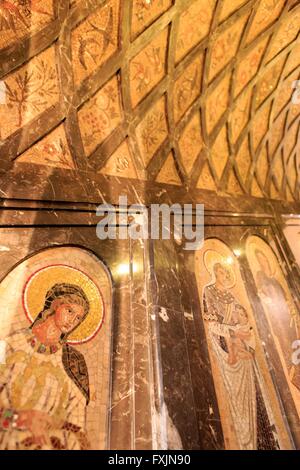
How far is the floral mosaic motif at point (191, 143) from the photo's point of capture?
4566 millimetres

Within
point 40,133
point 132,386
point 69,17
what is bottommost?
point 132,386

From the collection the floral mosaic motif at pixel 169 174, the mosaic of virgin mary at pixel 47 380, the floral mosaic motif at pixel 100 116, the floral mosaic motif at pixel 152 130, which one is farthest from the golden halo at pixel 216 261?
the floral mosaic motif at pixel 100 116

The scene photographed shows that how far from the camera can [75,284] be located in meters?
2.70

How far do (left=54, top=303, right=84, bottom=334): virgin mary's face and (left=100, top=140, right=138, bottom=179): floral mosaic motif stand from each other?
1665 millimetres

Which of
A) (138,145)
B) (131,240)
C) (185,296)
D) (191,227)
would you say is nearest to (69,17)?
(138,145)

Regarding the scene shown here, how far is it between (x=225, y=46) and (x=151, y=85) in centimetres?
151

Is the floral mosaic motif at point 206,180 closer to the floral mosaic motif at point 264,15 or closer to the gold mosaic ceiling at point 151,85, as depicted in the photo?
the gold mosaic ceiling at point 151,85

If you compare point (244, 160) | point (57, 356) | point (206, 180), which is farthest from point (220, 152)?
point (57, 356)

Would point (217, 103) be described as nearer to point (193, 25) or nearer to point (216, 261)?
point (193, 25)

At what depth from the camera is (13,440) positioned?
183 cm

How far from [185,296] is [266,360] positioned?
1286 millimetres

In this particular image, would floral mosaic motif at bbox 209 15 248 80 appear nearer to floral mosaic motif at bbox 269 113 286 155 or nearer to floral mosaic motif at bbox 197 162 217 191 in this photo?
floral mosaic motif at bbox 197 162 217 191

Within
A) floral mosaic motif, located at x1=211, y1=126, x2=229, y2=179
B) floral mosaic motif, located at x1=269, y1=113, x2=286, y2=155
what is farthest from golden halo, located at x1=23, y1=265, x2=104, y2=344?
floral mosaic motif, located at x1=269, y1=113, x2=286, y2=155

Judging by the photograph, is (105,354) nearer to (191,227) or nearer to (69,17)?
(191,227)
